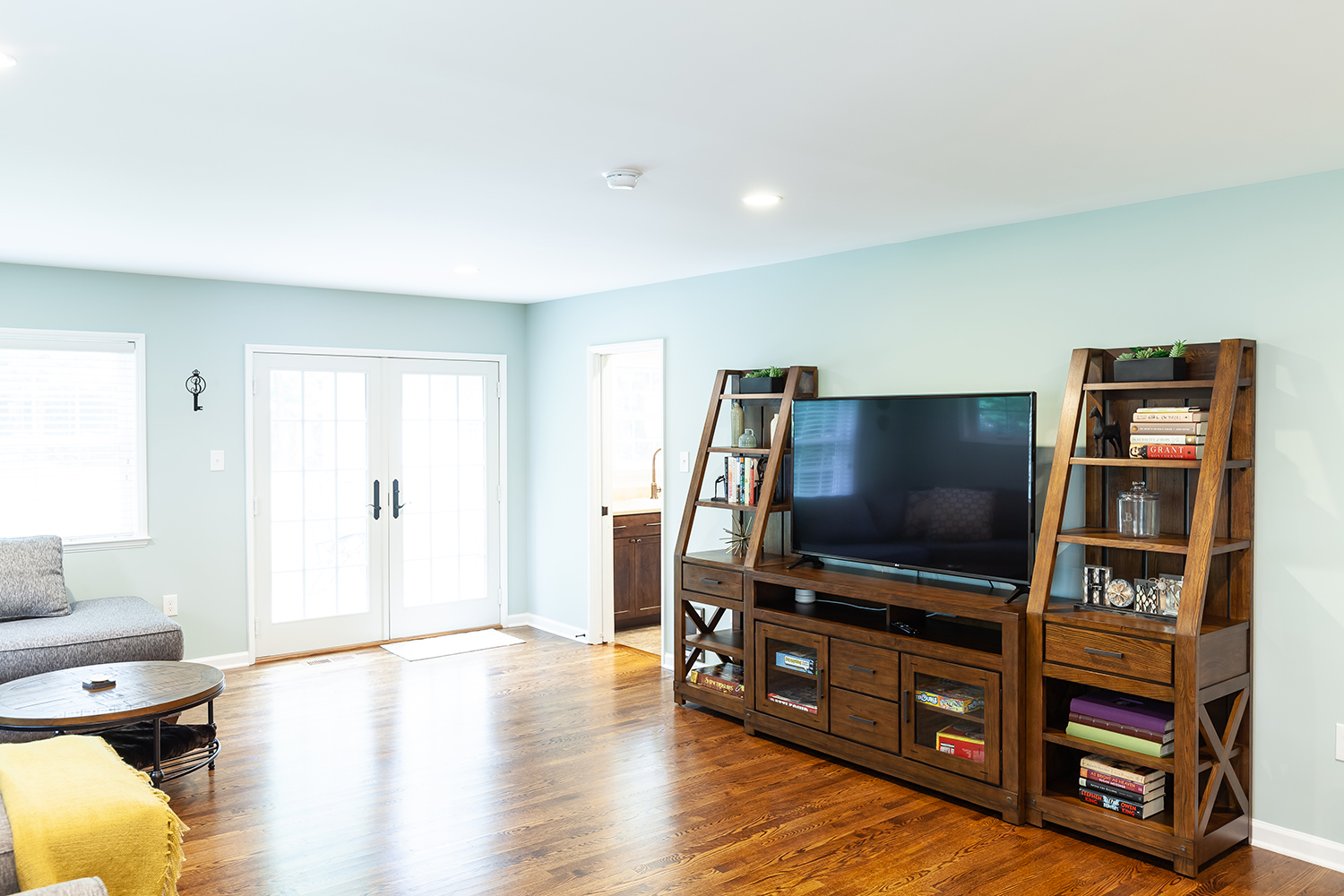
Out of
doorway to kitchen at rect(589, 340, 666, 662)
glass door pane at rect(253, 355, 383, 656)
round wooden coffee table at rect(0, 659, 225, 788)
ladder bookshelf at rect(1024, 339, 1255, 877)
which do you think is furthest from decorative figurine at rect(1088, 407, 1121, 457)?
glass door pane at rect(253, 355, 383, 656)

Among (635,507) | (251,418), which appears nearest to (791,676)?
(635,507)

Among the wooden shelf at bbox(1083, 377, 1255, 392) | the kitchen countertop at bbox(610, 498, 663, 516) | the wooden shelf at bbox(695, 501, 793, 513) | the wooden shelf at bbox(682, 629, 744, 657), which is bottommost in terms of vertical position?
the wooden shelf at bbox(682, 629, 744, 657)

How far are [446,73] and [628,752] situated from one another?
117 inches

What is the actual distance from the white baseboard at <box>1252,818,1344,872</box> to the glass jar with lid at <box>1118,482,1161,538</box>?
1.06m

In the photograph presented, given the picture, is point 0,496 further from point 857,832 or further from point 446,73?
point 857,832

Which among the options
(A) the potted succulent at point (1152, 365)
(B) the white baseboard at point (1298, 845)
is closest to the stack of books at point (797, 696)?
(B) the white baseboard at point (1298, 845)

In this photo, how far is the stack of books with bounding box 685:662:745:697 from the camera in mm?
4656

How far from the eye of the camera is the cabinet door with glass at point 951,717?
3.50 meters

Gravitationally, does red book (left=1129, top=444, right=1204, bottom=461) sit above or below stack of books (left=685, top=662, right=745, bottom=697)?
above

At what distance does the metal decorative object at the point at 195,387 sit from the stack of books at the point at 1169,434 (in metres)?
4.84

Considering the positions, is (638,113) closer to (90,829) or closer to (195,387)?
(90,829)

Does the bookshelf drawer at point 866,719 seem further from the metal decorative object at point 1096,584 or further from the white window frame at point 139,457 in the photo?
the white window frame at point 139,457

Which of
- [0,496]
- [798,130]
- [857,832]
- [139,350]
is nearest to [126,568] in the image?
[0,496]

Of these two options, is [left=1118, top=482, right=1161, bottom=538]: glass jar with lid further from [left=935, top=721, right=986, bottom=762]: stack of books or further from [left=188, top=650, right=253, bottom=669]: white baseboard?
[left=188, top=650, right=253, bottom=669]: white baseboard
